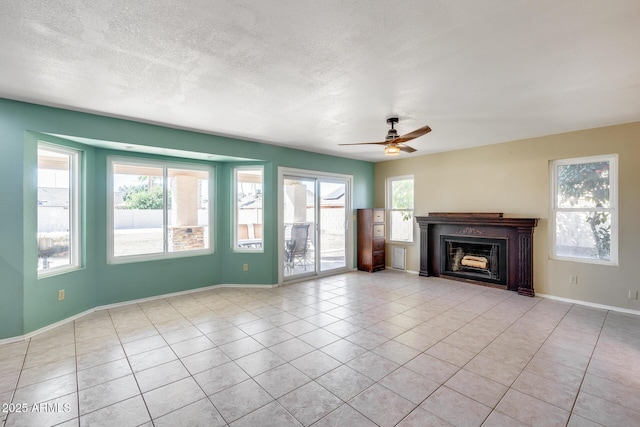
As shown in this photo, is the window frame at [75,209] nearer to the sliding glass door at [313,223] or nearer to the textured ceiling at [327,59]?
the textured ceiling at [327,59]

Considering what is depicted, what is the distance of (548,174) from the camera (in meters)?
4.66

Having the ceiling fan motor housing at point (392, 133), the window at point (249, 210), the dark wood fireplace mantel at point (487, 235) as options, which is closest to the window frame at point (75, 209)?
the window at point (249, 210)

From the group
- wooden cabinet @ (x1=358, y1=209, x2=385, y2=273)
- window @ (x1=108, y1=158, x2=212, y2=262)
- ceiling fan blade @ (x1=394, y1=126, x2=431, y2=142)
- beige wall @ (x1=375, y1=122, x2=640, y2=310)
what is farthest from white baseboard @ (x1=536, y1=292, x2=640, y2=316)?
window @ (x1=108, y1=158, x2=212, y2=262)

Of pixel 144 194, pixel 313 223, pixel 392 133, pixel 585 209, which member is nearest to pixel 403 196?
pixel 313 223

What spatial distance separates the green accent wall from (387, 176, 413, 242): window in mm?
1567

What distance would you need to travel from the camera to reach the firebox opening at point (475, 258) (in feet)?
17.0

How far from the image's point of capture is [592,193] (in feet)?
14.2

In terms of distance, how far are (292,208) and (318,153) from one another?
131cm

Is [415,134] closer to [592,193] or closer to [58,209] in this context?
[592,193]

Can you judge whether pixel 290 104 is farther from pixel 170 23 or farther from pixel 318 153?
pixel 318 153

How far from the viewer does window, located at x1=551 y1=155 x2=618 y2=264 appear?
4.17 m

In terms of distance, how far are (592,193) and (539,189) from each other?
65cm

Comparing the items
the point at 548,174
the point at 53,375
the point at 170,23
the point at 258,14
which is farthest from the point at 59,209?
the point at 548,174

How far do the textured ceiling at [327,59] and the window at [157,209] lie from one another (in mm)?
1153
